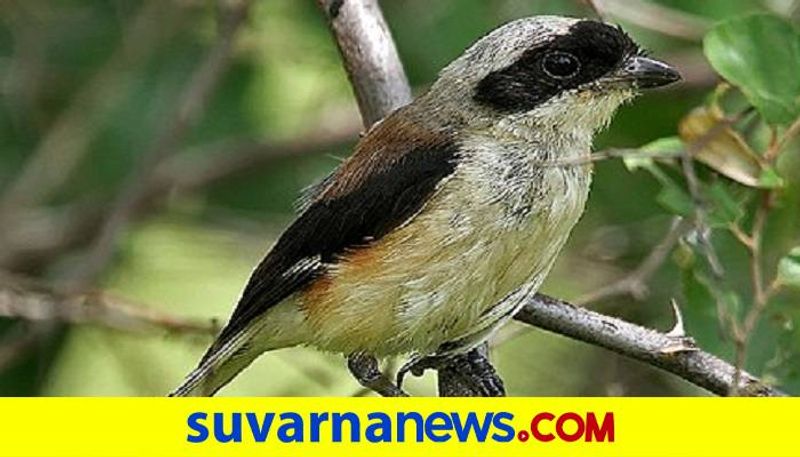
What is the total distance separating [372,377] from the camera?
4.03m

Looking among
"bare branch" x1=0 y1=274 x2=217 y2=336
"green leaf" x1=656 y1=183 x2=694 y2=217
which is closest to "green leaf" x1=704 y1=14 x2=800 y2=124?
"green leaf" x1=656 y1=183 x2=694 y2=217

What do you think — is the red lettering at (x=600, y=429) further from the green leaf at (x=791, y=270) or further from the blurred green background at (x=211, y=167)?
the blurred green background at (x=211, y=167)

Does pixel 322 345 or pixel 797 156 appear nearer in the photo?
pixel 322 345

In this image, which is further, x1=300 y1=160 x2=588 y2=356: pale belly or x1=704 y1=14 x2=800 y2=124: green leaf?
x1=300 y1=160 x2=588 y2=356: pale belly

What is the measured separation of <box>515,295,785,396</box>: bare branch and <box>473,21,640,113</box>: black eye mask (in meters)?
0.53

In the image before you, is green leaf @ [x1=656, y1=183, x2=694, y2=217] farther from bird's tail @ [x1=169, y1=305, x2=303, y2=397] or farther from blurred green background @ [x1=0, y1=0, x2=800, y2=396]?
blurred green background @ [x1=0, y1=0, x2=800, y2=396]

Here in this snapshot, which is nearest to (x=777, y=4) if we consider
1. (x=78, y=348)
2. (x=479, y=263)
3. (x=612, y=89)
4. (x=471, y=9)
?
(x=471, y=9)

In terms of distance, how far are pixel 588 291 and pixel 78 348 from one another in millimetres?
1782

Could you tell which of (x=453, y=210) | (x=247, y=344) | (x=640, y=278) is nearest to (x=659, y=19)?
(x=640, y=278)

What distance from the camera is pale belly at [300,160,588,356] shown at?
3707 mm

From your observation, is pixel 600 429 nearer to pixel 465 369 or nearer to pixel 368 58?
pixel 465 369

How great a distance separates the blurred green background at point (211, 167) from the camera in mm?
5199

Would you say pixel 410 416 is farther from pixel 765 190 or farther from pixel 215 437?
pixel 765 190

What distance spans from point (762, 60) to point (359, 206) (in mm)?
932
